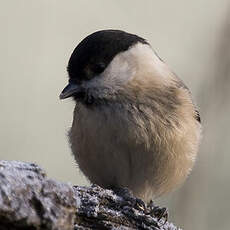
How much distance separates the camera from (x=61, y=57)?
3.74 metres

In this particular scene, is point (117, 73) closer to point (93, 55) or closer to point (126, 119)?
point (93, 55)

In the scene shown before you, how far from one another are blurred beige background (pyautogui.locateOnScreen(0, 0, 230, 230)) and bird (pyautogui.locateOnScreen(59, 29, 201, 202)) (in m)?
0.13

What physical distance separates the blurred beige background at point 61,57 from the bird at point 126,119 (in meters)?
0.13

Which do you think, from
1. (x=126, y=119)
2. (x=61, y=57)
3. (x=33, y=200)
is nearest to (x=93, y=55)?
(x=126, y=119)

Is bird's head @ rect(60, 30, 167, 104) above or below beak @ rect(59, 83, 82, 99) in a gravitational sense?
above

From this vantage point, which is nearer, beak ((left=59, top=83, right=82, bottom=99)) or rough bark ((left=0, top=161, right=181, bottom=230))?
rough bark ((left=0, top=161, right=181, bottom=230))

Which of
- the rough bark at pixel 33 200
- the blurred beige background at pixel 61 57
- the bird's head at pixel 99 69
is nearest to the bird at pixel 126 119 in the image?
the bird's head at pixel 99 69

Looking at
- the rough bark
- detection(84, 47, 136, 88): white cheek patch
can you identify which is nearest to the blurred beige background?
detection(84, 47, 136, 88): white cheek patch

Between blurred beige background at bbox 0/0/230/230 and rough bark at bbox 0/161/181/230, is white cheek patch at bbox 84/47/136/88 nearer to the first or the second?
blurred beige background at bbox 0/0/230/230

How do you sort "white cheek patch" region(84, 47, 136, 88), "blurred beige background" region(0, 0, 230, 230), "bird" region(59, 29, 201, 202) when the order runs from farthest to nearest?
"blurred beige background" region(0, 0, 230, 230)
"white cheek patch" region(84, 47, 136, 88)
"bird" region(59, 29, 201, 202)

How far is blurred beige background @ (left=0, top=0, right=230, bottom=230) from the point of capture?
3.17m

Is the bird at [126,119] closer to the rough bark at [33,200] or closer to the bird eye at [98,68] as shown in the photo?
the bird eye at [98,68]

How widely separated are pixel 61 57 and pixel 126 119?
1122 millimetres

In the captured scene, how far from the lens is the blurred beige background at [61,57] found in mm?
3174
